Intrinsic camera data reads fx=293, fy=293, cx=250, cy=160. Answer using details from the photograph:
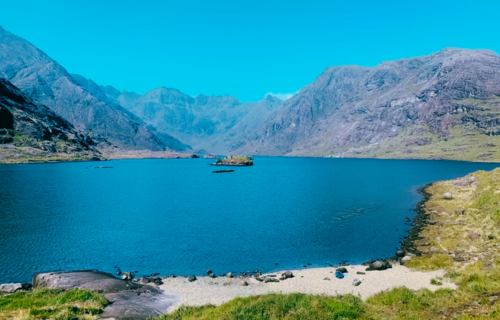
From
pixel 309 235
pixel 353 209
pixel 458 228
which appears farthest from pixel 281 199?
pixel 458 228

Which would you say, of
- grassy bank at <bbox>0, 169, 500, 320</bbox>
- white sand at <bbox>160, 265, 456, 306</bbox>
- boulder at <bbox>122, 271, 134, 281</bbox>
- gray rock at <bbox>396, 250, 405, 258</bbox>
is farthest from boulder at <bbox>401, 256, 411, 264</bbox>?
boulder at <bbox>122, 271, 134, 281</bbox>

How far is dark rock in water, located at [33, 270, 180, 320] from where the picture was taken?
29.0 meters

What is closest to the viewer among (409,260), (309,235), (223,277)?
(223,277)

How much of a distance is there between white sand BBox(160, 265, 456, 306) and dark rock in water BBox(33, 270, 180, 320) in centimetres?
222

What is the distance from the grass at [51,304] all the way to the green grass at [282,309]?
7731 millimetres

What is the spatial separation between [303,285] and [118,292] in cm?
2244

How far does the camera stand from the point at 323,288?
118 feet

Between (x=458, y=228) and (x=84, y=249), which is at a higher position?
(x=458, y=228)

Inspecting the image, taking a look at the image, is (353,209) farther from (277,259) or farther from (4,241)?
(4,241)

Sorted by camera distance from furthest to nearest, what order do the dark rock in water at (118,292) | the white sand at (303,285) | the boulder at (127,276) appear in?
the boulder at (127,276) < the white sand at (303,285) < the dark rock in water at (118,292)

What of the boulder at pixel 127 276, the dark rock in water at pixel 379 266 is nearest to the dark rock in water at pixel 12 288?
the boulder at pixel 127 276

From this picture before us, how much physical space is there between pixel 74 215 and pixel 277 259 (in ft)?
198

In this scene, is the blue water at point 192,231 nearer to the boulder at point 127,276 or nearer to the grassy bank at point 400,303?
the boulder at point 127,276

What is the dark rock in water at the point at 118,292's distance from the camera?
2902cm
